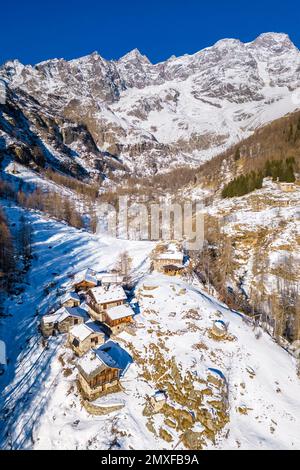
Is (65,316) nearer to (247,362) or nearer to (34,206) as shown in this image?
(247,362)

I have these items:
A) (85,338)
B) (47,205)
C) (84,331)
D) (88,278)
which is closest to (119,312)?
(84,331)

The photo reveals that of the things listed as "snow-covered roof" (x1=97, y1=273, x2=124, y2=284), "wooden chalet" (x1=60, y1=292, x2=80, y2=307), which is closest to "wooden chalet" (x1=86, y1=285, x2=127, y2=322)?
"wooden chalet" (x1=60, y1=292, x2=80, y2=307)

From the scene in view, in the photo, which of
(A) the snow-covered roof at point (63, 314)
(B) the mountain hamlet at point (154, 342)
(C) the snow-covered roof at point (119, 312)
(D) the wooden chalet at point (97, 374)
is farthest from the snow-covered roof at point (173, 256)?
(D) the wooden chalet at point (97, 374)

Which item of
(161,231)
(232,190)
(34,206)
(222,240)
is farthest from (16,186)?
(222,240)

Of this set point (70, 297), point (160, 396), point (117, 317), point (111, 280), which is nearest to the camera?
point (160, 396)

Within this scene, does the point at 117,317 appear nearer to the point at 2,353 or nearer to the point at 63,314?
the point at 63,314

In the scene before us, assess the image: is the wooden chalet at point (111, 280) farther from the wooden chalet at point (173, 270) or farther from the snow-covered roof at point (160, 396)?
the snow-covered roof at point (160, 396)

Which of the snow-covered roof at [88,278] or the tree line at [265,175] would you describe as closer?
the snow-covered roof at [88,278]

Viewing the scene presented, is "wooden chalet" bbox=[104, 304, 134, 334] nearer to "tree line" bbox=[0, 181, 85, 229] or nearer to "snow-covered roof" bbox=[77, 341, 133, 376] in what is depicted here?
"snow-covered roof" bbox=[77, 341, 133, 376]
